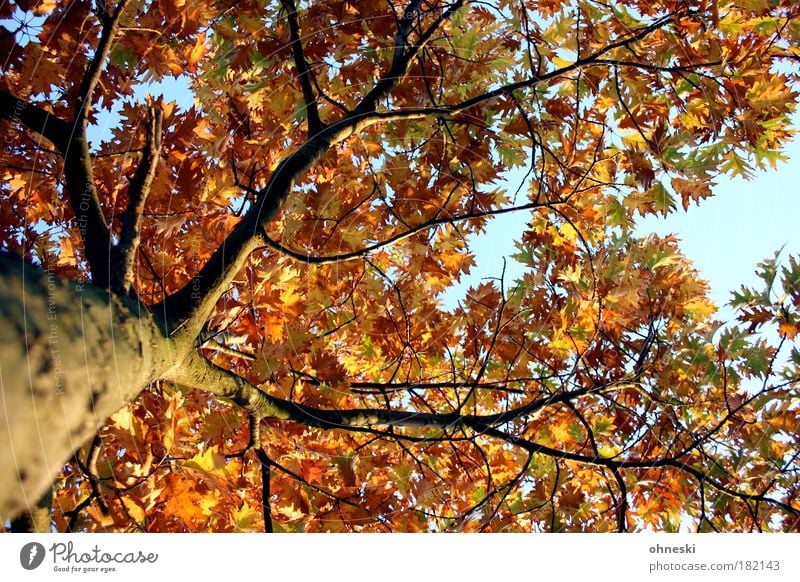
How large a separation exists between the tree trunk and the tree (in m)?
0.28

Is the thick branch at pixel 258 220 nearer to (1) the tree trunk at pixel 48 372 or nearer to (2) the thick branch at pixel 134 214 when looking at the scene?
(2) the thick branch at pixel 134 214

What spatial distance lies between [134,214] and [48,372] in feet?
3.26

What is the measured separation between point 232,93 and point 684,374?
4052 millimetres

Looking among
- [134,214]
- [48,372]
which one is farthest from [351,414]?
[48,372]

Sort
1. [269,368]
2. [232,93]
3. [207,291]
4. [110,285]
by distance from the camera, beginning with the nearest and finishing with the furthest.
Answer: [110,285]
[207,291]
[269,368]
[232,93]

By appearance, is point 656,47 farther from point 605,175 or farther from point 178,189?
point 178,189

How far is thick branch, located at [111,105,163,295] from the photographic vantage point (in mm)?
2109

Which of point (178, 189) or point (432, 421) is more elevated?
point (178, 189)

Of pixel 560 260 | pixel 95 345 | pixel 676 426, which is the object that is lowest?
pixel 95 345

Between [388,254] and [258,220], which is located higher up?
[388,254]

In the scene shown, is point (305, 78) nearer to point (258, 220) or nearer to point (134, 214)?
point (258, 220)

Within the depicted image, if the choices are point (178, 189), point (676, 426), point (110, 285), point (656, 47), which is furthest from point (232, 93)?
point (676, 426)

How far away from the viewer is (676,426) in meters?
4.10

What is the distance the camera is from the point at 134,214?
2.28 metres
